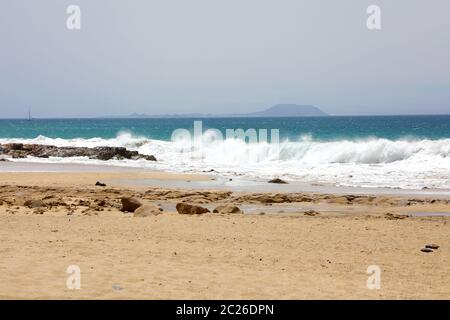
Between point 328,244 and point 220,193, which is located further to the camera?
point 220,193

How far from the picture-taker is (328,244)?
11.5 m

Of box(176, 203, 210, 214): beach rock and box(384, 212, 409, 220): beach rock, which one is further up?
box(176, 203, 210, 214): beach rock

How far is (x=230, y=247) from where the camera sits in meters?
11.1

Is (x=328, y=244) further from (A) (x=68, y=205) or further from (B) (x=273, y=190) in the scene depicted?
(B) (x=273, y=190)

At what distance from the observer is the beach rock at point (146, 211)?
14.7m

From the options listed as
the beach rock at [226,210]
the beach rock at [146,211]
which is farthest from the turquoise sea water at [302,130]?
the beach rock at [146,211]

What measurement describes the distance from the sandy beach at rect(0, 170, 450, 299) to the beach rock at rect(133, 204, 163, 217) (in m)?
0.19

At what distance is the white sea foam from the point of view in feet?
84.0

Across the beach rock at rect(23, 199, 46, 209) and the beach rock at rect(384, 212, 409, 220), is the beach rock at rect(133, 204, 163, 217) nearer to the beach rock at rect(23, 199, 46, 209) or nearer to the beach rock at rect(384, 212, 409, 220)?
the beach rock at rect(23, 199, 46, 209)

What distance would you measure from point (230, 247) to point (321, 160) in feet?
→ 93.6

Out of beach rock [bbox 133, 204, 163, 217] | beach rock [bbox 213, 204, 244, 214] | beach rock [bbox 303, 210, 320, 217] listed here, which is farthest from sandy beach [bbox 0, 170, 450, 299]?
beach rock [bbox 213, 204, 244, 214]

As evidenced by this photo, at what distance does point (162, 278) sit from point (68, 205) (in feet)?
28.8
